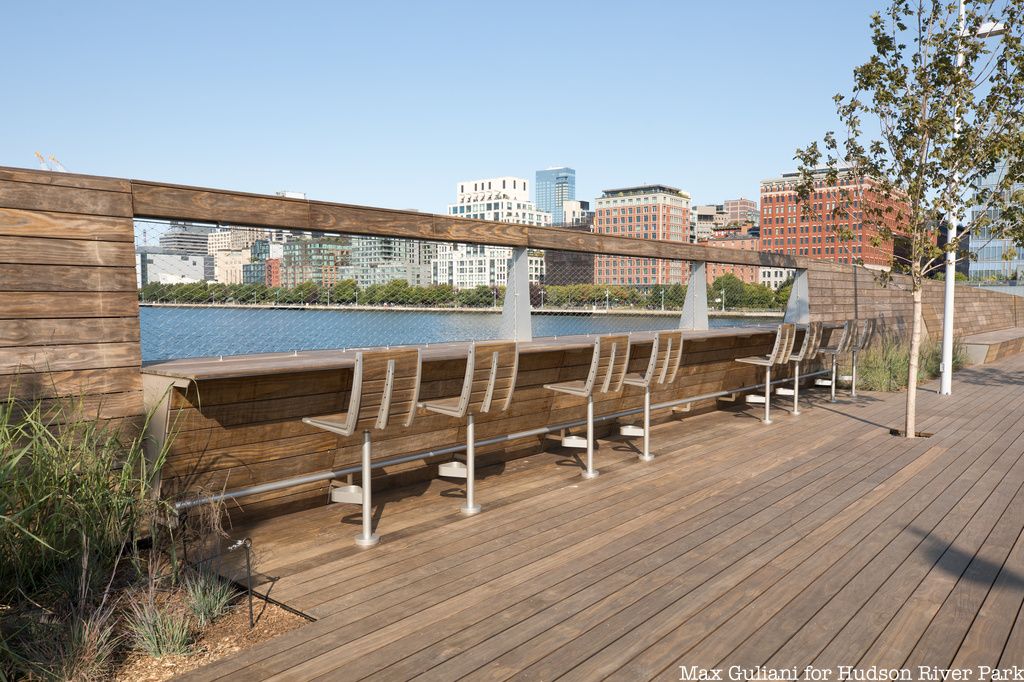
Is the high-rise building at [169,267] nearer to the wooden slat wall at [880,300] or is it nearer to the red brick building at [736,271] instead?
the red brick building at [736,271]

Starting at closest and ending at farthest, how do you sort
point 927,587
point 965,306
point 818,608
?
point 818,608 → point 927,587 → point 965,306

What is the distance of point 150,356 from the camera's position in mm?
4246

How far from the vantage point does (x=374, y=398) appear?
4062 millimetres

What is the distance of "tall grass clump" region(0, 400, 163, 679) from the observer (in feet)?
8.54

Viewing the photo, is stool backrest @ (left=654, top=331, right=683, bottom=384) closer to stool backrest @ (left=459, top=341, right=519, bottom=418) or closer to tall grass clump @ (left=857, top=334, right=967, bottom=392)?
stool backrest @ (left=459, top=341, right=519, bottom=418)

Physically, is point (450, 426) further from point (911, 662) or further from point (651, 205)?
point (651, 205)

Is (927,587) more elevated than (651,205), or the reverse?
(651,205)

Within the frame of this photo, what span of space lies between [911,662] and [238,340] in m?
4.11

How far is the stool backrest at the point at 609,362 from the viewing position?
555 centimetres

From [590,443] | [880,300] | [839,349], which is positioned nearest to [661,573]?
[590,443]

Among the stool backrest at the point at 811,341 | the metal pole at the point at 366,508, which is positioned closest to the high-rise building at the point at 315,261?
the metal pole at the point at 366,508

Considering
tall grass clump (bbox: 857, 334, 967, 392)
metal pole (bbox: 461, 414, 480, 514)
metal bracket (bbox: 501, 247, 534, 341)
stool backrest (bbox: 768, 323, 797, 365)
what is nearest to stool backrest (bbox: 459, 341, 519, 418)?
metal pole (bbox: 461, 414, 480, 514)

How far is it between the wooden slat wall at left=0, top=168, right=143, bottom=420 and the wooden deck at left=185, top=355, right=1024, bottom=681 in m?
1.24

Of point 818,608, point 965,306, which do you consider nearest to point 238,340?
point 818,608
